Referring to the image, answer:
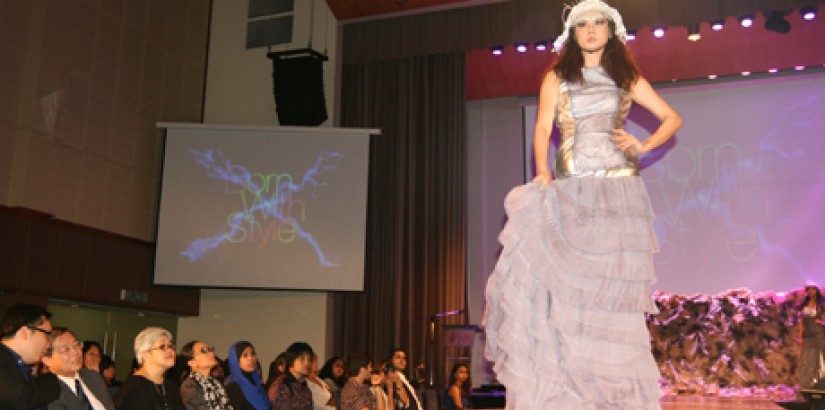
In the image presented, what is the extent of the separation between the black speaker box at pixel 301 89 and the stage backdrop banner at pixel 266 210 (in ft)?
1.12

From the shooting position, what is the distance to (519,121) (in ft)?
36.4

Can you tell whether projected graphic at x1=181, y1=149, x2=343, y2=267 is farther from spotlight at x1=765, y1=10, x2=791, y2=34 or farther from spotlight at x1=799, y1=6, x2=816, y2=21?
spotlight at x1=799, y1=6, x2=816, y2=21

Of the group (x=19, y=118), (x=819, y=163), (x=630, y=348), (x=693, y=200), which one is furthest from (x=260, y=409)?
(x=819, y=163)

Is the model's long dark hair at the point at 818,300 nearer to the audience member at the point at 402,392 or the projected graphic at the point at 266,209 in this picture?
the audience member at the point at 402,392

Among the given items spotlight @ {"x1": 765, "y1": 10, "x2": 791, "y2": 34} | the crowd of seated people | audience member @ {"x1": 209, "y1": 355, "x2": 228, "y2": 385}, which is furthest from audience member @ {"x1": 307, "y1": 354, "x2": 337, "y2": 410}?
spotlight @ {"x1": 765, "y1": 10, "x2": 791, "y2": 34}

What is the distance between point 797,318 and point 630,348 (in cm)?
708

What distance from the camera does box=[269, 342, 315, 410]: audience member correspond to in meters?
5.67

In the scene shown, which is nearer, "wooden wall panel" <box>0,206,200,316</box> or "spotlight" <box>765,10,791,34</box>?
"wooden wall panel" <box>0,206,200,316</box>

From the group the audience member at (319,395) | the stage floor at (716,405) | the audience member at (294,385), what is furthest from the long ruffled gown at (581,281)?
the audience member at (319,395)

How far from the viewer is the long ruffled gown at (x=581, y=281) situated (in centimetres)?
257

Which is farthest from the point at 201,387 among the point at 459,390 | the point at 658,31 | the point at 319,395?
the point at 658,31

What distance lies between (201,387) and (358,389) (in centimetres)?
171

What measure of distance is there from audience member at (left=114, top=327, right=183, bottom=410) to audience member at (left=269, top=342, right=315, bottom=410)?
1.33m

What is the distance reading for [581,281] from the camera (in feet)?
8.66
